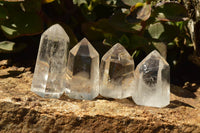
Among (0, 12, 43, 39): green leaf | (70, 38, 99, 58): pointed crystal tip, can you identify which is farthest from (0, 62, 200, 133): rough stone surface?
(0, 12, 43, 39): green leaf

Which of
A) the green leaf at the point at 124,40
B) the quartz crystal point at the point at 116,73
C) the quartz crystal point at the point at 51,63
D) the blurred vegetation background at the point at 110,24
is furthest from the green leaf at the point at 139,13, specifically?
the quartz crystal point at the point at 51,63

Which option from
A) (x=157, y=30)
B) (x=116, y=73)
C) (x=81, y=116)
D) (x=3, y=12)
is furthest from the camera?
(x=157, y=30)

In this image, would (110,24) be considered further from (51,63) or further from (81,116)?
(81,116)

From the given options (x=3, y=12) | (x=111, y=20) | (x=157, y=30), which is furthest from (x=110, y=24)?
(x=3, y=12)

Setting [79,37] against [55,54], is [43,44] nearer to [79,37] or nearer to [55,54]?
[55,54]

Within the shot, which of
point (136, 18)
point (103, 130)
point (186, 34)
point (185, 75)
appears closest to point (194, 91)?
point (185, 75)

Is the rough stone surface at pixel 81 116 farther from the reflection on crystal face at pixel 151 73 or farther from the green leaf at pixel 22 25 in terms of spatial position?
the green leaf at pixel 22 25
